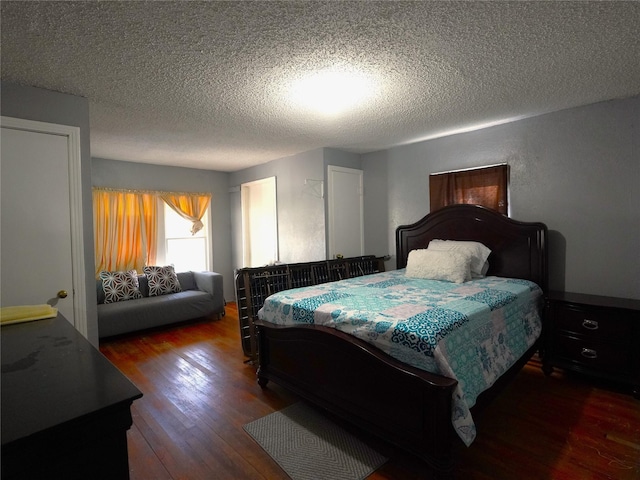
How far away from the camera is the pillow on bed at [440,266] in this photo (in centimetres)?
298

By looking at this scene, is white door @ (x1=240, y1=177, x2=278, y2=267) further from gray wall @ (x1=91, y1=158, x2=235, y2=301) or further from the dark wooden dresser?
the dark wooden dresser

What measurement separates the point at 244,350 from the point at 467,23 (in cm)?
309

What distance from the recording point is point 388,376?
1.74 metres

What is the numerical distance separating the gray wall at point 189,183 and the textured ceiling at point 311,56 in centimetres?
149

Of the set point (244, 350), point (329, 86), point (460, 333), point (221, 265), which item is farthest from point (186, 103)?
point (221, 265)

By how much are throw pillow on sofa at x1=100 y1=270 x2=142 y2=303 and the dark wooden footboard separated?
8.69ft

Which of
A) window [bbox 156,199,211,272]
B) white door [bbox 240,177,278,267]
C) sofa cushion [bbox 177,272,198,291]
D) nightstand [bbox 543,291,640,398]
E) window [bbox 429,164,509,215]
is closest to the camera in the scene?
nightstand [bbox 543,291,640,398]

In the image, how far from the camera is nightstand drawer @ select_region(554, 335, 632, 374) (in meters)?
2.40

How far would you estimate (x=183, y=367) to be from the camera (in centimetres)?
311

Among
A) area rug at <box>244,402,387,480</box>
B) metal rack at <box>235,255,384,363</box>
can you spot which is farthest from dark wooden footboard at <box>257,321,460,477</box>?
metal rack at <box>235,255,384,363</box>

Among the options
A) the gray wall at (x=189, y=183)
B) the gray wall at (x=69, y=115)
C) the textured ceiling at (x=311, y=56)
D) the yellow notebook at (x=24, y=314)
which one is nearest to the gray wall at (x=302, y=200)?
A: the gray wall at (x=189, y=183)

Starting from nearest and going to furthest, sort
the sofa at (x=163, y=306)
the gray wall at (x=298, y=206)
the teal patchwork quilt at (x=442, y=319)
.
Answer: the teal patchwork quilt at (x=442, y=319), the sofa at (x=163, y=306), the gray wall at (x=298, y=206)

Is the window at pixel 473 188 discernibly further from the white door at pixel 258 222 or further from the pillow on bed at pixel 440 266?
the white door at pixel 258 222

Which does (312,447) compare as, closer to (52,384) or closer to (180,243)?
(52,384)
